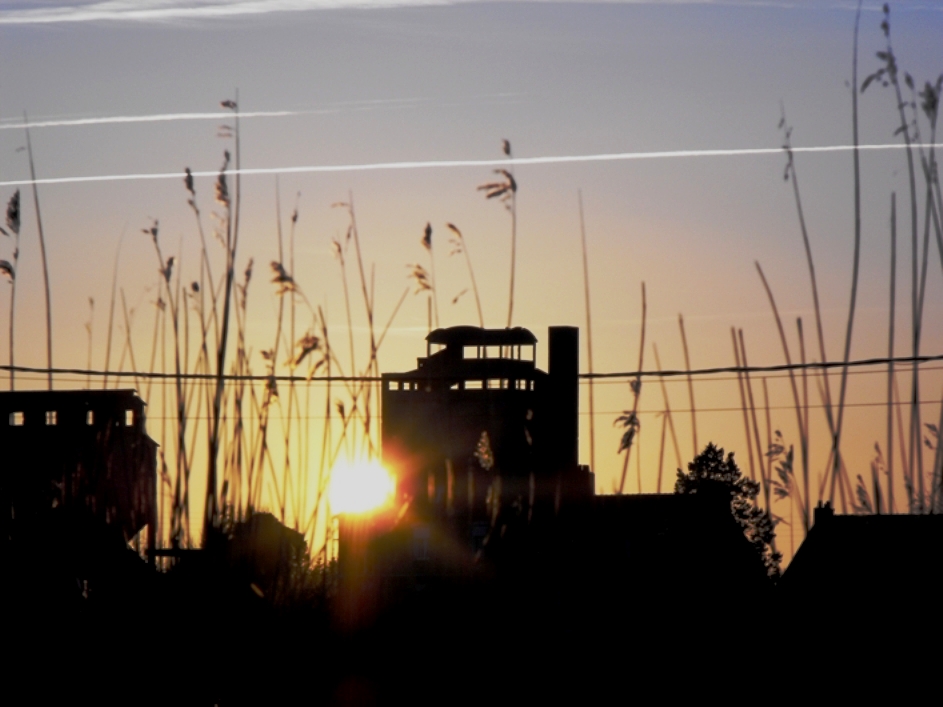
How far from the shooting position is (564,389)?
9.73 m

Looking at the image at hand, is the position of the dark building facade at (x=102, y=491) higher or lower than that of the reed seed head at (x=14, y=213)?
lower

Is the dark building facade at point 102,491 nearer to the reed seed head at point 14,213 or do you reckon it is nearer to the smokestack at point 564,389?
the reed seed head at point 14,213

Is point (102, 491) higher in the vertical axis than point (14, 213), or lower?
lower

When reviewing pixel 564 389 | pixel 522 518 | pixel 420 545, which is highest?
pixel 564 389

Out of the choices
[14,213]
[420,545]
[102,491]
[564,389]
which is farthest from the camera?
[420,545]

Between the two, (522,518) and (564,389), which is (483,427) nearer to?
(564,389)

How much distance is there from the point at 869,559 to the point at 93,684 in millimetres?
6364

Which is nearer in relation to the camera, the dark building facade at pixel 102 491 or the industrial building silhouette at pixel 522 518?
the dark building facade at pixel 102 491

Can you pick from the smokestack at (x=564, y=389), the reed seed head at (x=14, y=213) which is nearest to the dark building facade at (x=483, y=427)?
the smokestack at (x=564, y=389)

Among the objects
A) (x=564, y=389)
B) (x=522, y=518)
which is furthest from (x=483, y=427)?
(x=522, y=518)

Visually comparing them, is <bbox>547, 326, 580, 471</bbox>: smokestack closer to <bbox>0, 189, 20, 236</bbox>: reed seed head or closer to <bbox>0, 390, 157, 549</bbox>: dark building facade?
<bbox>0, 390, 157, 549</bbox>: dark building facade

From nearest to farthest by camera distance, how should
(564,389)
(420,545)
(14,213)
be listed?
1. (14,213)
2. (564,389)
3. (420,545)

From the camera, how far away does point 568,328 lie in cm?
1125

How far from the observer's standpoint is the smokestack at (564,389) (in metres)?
9.23
